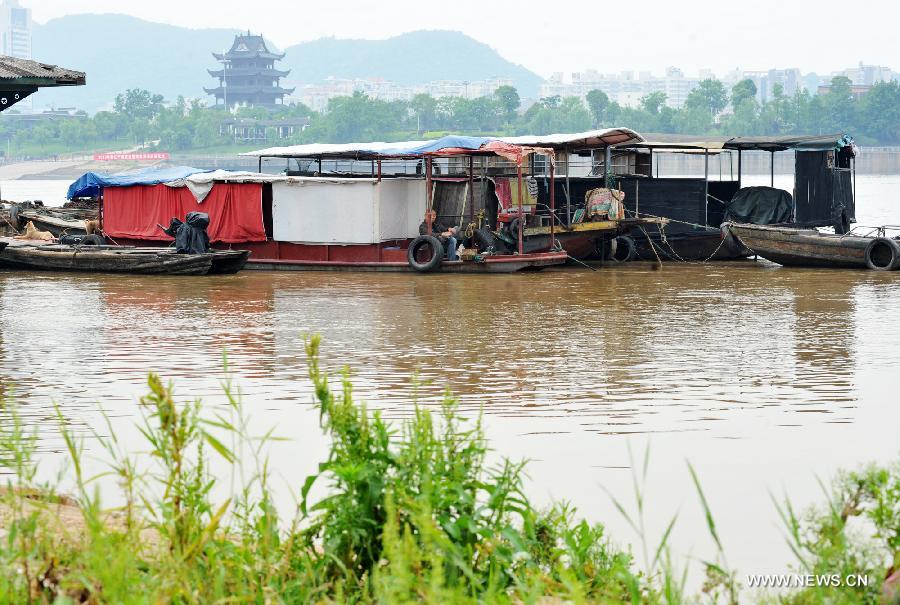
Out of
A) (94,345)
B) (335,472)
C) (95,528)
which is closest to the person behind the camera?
(95,528)

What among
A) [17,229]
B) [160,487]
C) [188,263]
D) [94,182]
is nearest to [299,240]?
[188,263]

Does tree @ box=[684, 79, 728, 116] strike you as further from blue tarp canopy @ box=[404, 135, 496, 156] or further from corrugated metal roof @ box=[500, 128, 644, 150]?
blue tarp canopy @ box=[404, 135, 496, 156]

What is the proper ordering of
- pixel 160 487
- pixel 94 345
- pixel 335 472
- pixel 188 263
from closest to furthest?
pixel 335 472
pixel 160 487
pixel 94 345
pixel 188 263

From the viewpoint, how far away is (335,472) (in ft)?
15.0

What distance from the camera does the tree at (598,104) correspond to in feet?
450

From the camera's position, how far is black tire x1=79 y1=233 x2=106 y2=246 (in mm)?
24031

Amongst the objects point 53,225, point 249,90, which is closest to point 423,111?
point 249,90

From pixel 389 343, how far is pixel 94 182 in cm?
1427

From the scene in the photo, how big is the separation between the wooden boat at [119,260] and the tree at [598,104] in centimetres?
11737

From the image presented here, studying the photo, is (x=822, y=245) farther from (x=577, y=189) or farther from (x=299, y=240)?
(x=299, y=240)

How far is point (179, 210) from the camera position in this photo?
23.5 metres

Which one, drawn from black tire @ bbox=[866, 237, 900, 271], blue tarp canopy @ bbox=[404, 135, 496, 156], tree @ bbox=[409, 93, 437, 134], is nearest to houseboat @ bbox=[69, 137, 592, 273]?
blue tarp canopy @ bbox=[404, 135, 496, 156]

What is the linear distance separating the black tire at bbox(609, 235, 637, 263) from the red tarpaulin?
22.1 feet

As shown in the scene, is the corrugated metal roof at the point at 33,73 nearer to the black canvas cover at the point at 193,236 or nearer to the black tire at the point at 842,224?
the black canvas cover at the point at 193,236
